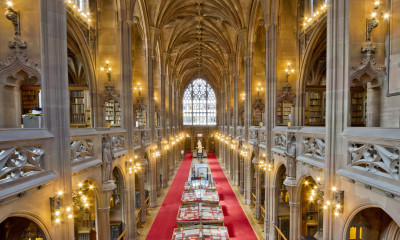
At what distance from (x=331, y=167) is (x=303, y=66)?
628 cm

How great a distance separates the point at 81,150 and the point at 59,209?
1.90 meters

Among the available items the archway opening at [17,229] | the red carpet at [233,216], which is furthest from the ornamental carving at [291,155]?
the archway opening at [17,229]

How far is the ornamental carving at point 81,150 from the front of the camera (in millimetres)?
6020

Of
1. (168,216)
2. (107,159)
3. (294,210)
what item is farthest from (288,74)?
(168,216)

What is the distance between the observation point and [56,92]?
5195mm

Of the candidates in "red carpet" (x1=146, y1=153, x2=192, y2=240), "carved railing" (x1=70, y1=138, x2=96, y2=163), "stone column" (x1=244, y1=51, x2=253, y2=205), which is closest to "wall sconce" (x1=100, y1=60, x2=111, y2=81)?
"carved railing" (x1=70, y1=138, x2=96, y2=163)

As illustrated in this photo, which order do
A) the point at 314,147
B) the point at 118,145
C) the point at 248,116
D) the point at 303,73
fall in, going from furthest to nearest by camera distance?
the point at 248,116 < the point at 303,73 < the point at 118,145 < the point at 314,147

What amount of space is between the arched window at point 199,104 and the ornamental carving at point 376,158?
38338 millimetres

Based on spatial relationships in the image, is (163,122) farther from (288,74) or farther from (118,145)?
(288,74)

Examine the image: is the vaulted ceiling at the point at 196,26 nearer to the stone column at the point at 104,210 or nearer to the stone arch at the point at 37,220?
the stone column at the point at 104,210

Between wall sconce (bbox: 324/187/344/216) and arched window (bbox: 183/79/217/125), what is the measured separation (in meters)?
37.9

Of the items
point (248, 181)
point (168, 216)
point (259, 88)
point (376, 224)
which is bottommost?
point (168, 216)

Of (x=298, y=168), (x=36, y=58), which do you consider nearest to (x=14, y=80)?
(x=36, y=58)

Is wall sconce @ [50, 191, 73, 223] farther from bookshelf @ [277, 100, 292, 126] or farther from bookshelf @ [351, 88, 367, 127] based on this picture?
bookshelf @ [351, 88, 367, 127]
